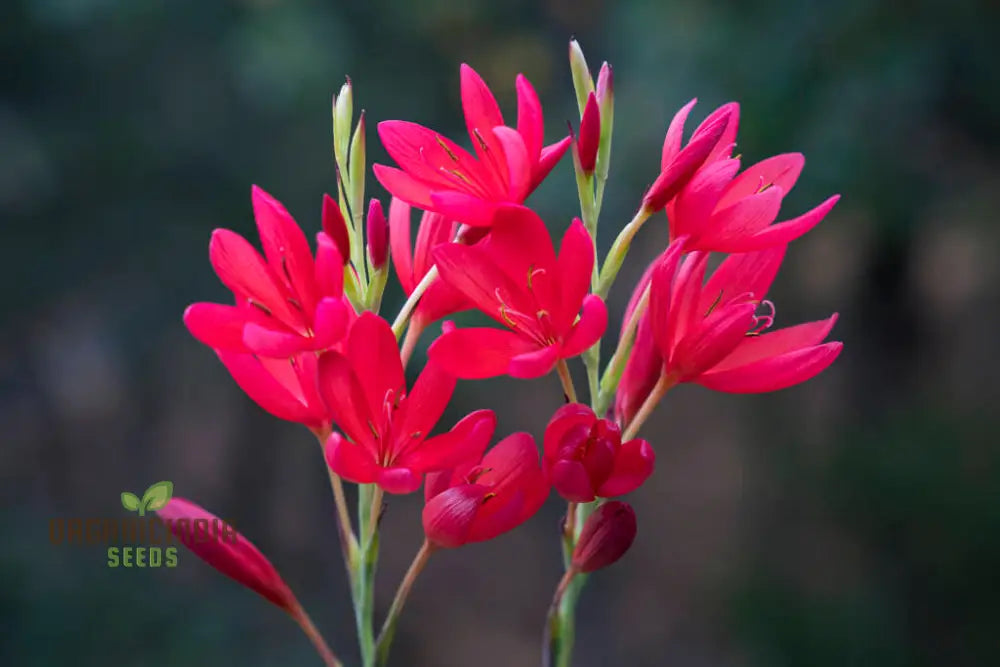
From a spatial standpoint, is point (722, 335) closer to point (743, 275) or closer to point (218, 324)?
point (743, 275)

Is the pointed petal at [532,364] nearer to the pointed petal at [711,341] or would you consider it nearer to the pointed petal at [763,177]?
the pointed petal at [711,341]

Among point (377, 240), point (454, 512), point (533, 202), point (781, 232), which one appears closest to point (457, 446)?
point (454, 512)

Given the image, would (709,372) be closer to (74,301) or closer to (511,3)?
(511,3)

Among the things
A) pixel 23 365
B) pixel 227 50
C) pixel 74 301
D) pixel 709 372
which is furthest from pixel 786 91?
pixel 23 365

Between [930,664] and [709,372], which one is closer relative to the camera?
[709,372]

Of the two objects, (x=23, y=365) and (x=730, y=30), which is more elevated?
(x=730, y=30)

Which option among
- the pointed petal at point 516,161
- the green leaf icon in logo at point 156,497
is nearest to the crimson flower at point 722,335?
the pointed petal at point 516,161

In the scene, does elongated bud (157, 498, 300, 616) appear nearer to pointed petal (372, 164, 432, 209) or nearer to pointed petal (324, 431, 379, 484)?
pointed petal (324, 431, 379, 484)

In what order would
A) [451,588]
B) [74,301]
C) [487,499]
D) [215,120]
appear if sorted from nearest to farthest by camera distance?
[487,499]
[215,120]
[74,301]
[451,588]

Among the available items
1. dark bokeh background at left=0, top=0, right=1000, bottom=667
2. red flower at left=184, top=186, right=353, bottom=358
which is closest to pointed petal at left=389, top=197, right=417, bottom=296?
red flower at left=184, top=186, right=353, bottom=358
